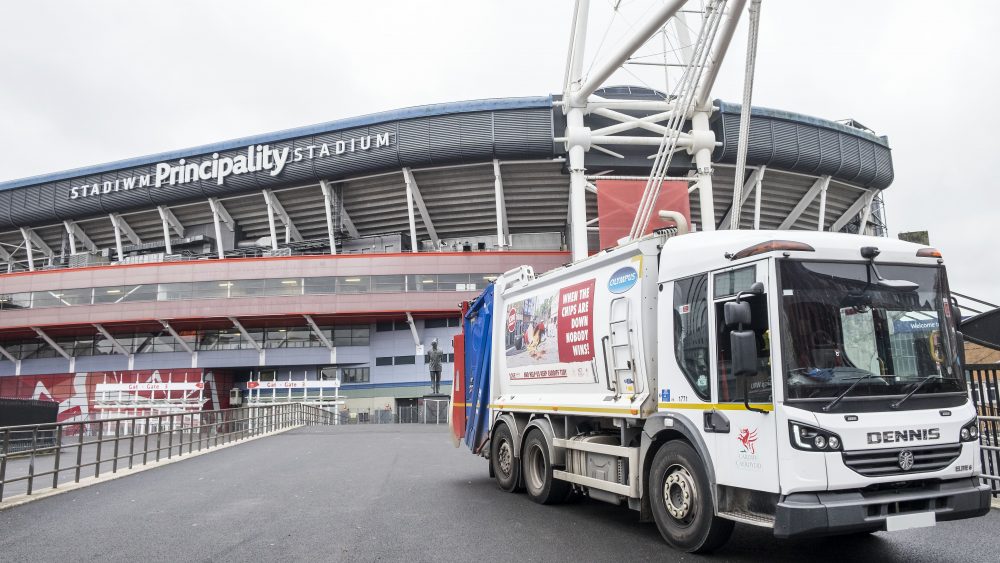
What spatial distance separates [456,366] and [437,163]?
27.6 meters

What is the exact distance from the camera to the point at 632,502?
6648mm

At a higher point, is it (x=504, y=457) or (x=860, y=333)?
(x=860, y=333)

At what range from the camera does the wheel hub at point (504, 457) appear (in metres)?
9.65

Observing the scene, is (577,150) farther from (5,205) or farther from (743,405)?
(5,205)

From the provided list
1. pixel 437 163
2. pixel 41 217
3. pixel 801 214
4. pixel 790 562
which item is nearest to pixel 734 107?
pixel 801 214

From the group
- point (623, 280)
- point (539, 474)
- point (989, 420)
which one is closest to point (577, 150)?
point (539, 474)

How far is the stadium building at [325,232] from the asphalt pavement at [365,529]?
1055 inches

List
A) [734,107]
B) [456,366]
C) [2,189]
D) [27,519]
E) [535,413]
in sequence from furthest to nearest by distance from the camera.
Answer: [2,189] → [734,107] → [456,366] → [535,413] → [27,519]

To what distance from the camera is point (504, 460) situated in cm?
983

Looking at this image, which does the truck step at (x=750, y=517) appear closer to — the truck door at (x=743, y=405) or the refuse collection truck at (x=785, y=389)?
the refuse collection truck at (x=785, y=389)

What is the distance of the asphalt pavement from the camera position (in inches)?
235

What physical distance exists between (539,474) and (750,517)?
13.0 feet

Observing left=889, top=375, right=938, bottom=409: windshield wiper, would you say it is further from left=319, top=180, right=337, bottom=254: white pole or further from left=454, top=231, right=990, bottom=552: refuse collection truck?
left=319, top=180, right=337, bottom=254: white pole

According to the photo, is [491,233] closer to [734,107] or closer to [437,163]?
[437,163]
